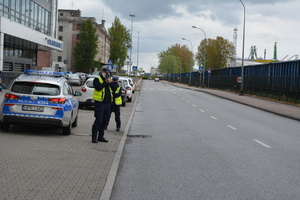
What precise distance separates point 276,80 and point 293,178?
33.9m

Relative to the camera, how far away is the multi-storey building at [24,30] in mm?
36500

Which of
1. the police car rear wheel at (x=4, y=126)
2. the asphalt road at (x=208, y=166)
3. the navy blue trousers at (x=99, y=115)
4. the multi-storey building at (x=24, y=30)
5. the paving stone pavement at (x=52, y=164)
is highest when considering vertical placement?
the multi-storey building at (x=24, y=30)

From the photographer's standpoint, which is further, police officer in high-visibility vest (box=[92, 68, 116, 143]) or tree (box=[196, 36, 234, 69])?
tree (box=[196, 36, 234, 69])

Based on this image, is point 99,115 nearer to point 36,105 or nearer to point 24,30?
point 36,105

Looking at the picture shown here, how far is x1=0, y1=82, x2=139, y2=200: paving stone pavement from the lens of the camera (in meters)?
5.82

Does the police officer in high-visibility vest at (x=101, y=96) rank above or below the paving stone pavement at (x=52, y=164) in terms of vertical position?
above

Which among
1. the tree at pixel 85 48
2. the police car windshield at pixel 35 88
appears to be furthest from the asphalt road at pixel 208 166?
the tree at pixel 85 48

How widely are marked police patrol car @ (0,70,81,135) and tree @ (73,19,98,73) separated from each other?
80341 mm

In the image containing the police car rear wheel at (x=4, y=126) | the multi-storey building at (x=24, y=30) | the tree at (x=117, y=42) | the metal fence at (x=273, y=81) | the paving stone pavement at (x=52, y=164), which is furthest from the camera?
the tree at (x=117, y=42)

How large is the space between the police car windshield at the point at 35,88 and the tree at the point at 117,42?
10645cm

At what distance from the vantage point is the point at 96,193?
592cm

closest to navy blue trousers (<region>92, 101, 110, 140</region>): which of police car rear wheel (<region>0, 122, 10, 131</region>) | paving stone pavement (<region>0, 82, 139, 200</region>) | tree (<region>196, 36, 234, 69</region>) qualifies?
paving stone pavement (<region>0, 82, 139, 200</region>)

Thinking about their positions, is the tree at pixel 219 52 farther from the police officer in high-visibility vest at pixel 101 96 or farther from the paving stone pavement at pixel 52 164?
the police officer in high-visibility vest at pixel 101 96

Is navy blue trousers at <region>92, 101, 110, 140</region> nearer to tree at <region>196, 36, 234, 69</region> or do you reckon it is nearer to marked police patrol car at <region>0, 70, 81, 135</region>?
marked police patrol car at <region>0, 70, 81, 135</region>
